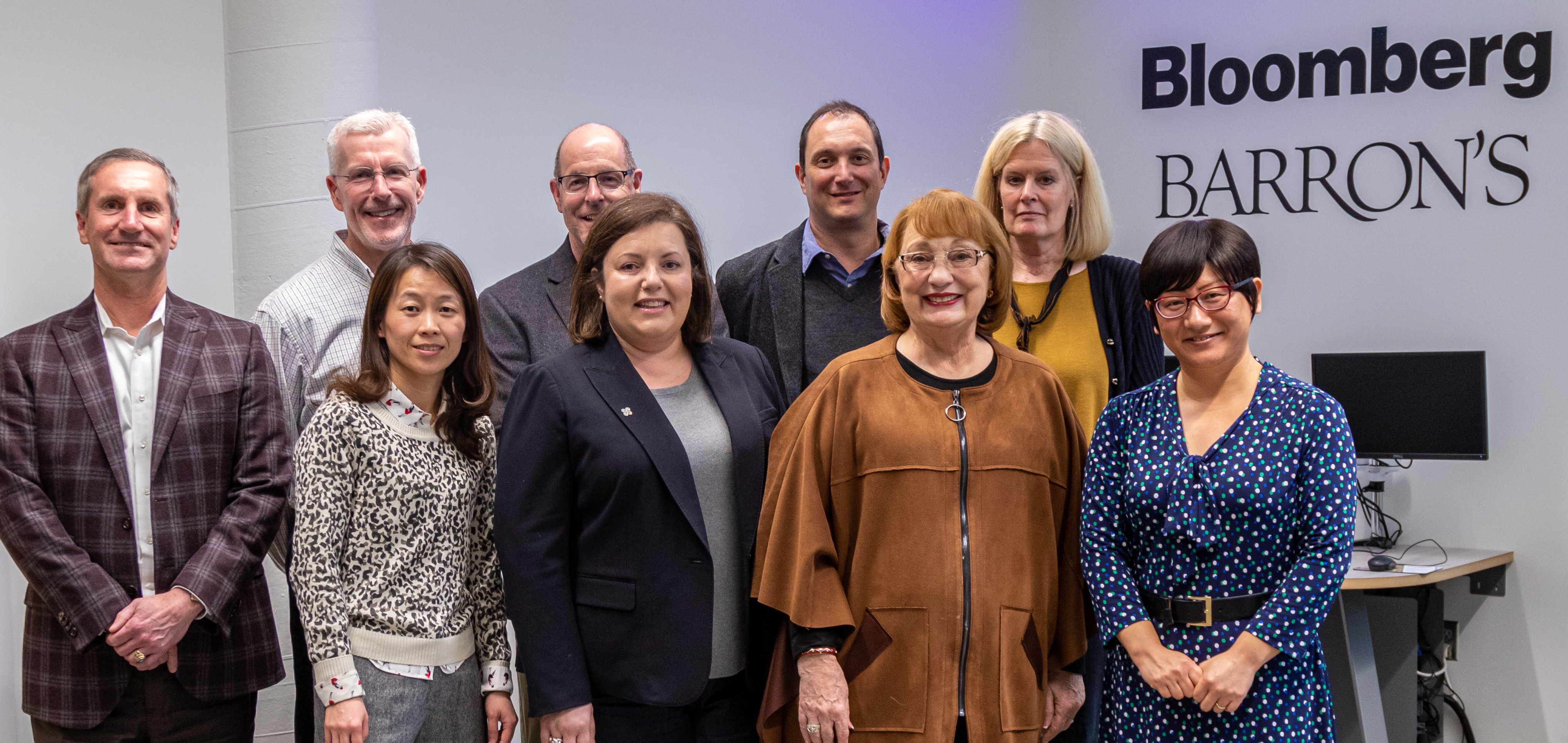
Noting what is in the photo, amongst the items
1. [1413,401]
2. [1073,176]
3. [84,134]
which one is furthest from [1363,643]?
[84,134]

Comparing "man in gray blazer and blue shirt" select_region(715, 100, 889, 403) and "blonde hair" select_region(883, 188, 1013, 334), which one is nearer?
"blonde hair" select_region(883, 188, 1013, 334)

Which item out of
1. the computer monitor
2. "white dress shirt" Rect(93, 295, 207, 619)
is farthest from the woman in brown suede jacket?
the computer monitor

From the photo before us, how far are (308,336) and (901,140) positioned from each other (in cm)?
322

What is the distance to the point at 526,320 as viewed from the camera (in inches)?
104

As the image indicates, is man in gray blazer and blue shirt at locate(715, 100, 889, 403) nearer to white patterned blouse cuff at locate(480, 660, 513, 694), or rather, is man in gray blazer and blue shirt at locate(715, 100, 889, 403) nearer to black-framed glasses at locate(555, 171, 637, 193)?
black-framed glasses at locate(555, 171, 637, 193)

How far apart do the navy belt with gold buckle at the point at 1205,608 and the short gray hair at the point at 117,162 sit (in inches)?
83.4

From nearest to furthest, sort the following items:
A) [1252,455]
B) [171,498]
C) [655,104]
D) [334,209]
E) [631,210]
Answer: [1252,455]
[631,210]
[171,498]
[334,209]
[655,104]

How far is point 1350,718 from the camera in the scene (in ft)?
13.0

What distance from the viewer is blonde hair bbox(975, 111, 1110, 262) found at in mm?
2637

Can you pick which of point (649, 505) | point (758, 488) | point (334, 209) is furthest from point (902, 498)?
point (334, 209)

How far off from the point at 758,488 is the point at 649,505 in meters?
0.22

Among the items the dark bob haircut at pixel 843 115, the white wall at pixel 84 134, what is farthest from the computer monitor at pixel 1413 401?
the white wall at pixel 84 134

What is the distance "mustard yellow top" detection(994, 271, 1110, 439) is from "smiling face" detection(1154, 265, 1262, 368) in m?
0.46

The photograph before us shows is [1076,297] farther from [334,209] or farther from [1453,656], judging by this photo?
[1453,656]
